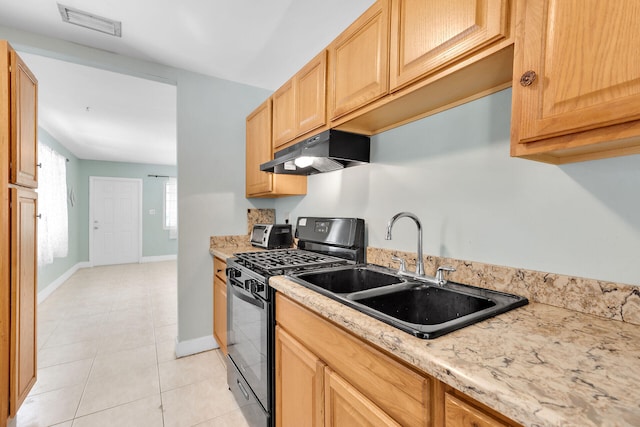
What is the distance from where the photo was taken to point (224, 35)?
2023 millimetres

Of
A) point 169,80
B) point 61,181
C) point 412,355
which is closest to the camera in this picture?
point 412,355

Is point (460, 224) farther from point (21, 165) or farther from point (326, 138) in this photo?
point (21, 165)

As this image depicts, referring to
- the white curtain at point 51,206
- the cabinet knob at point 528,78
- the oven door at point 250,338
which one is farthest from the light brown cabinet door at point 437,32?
the white curtain at point 51,206

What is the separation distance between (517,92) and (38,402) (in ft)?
10.1

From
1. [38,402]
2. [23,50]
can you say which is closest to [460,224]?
[38,402]

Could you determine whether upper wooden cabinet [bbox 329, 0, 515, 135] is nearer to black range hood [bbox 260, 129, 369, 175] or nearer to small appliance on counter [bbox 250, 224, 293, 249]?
black range hood [bbox 260, 129, 369, 175]

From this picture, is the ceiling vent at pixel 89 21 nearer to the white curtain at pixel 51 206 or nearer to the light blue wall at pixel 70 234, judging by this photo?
the white curtain at pixel 51 206

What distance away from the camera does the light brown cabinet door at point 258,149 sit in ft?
7.55

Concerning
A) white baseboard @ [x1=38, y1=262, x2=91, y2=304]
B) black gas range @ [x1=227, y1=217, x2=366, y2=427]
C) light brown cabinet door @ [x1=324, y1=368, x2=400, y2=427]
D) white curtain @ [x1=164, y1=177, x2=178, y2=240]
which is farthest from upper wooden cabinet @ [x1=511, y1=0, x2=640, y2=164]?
white curtain @ [x1=164, y1=177, x2=178, y2=240]

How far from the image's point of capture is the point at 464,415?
1.94ft

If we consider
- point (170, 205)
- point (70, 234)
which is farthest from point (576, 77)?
point (170, 205)

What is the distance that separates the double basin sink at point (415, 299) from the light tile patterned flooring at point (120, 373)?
3.85 feet

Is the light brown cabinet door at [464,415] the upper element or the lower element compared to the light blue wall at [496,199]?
lower

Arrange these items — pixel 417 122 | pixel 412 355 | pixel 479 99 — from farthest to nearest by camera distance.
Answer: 1. pixel 417 122
2. pixel 479 99
3. pixel 412 355
